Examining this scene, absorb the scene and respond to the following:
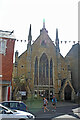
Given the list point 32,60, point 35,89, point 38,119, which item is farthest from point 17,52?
point 38,119

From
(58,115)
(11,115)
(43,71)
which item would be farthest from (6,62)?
(11,115)

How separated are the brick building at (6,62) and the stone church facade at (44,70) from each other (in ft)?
26.4

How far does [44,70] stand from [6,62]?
39.7ft

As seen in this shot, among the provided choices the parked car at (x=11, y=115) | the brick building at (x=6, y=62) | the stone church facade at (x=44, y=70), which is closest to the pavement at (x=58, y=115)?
the parked car at (x=11, y=115)

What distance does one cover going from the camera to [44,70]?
31.7 m

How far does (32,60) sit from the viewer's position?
31.2 meters

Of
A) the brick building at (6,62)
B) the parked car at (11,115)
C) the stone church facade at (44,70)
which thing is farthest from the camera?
the stone church facade at (44,70)

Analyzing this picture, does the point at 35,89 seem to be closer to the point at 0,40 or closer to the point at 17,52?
the point at 17,52

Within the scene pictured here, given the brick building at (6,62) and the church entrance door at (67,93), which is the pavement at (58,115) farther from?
the church entrance door at (67,93)

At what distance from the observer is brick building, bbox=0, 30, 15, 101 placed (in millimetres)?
20462

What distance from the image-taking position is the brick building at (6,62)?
20462mm

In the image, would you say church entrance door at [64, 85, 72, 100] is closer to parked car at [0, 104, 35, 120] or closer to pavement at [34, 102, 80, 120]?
pavement at [34, 102, 80, 120]

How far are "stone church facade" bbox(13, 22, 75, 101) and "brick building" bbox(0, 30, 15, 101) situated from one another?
8.05 metres

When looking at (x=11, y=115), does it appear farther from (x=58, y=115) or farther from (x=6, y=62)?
(x=6, y=62)
